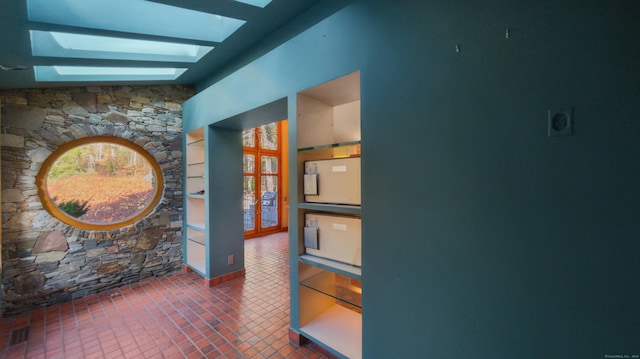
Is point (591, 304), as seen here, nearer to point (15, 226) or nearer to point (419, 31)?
point (419, 31)

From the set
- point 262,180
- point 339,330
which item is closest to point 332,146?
point 339,330

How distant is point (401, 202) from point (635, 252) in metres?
0.84

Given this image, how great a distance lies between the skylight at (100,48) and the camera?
6.95 feet

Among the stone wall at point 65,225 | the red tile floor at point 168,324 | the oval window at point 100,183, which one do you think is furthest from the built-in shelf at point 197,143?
the red tile floor at point 168,324

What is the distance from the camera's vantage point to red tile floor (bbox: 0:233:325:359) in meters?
1.95

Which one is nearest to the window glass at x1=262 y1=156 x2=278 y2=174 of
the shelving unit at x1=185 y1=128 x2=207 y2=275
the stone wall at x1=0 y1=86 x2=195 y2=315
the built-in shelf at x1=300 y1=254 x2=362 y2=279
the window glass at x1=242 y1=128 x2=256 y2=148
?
the window glass at x1=242 y1=128 x2=256 y2=148

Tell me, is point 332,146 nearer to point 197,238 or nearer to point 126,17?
point 126,17

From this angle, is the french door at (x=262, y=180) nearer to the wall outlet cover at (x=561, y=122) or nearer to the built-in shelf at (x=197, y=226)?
the built-in shelf at (x=197, y=226)

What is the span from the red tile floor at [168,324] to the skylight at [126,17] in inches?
103

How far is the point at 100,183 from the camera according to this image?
10.3 feet

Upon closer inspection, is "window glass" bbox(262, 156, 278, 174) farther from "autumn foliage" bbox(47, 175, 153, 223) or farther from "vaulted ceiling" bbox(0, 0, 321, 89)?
"vaulted ceiling" bbox(0, 0, 321, 89)

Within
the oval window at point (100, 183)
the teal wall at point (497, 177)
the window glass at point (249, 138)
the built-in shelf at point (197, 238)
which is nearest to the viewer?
the teal wall at point (497, 177)

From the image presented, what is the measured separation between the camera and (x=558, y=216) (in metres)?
0.94

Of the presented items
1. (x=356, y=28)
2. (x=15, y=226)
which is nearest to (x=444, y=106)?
(x=356, y=28)
